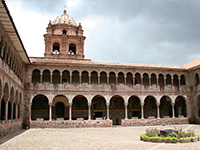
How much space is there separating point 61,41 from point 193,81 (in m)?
17.7

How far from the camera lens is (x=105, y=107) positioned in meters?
29.4

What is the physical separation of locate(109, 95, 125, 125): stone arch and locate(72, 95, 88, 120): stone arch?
3207mm

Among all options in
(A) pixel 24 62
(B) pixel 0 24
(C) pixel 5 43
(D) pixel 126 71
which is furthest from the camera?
(D) pixel 126 71

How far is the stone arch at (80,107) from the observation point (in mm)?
28609

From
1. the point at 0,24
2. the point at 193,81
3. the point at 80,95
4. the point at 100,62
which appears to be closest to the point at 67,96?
the point at 80,95

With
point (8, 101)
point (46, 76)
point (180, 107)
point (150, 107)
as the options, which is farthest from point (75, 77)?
point (180, 107)

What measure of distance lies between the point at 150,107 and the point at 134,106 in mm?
2127

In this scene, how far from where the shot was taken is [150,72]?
94.0ft

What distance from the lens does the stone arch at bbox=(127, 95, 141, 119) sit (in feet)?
99.4

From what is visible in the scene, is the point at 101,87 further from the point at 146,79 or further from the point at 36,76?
the point at 36,76

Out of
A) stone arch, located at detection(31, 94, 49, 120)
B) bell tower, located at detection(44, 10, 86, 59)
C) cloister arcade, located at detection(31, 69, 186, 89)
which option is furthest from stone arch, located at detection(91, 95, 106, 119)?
bell tower, located at detection(44, 10, 86, 59)

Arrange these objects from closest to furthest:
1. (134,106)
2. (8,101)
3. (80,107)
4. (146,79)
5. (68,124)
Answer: (8,101) → (68,124) → (80,107) → (146,79) → (134,106)

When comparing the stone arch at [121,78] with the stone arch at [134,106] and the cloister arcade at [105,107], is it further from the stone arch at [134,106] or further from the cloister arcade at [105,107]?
the stone arch at [134,106]

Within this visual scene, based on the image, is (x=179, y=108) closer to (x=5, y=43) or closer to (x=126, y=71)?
(x=126, y=71)
